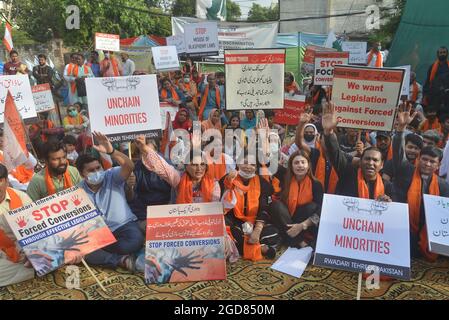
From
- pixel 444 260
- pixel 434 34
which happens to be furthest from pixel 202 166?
pixel 434 34

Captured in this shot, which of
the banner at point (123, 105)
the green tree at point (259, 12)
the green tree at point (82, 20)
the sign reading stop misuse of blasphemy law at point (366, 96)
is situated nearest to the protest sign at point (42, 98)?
the banner at point (123, 105)

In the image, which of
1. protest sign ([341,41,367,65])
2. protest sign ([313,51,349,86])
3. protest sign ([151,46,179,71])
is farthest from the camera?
protest sign ([341,41,367,65])

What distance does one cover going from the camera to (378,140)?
489 centimetres

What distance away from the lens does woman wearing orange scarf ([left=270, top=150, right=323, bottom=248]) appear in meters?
3.82

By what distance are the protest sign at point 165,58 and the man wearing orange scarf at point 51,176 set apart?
6811mm

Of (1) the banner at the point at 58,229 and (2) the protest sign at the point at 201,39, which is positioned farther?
(2) the protest sign at the point at 201,39

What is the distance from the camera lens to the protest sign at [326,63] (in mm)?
7320

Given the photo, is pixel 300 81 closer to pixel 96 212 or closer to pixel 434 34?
pixel 434 34

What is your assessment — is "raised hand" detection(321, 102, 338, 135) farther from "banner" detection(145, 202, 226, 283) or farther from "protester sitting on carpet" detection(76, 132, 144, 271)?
"protester sitting on carpet" detection(76, 132, 144, 271)

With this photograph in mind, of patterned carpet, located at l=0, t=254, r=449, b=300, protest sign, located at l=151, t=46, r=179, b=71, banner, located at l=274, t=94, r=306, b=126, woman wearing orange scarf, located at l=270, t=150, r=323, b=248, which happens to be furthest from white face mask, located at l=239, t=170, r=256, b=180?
protest sign, located at l=151, t=46, r=179, b=71

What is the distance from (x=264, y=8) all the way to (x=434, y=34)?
57.9 m

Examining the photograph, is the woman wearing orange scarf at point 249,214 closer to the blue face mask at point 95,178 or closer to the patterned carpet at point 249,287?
the patterned carpet at point 249,287

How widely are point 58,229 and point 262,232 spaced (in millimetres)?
1775

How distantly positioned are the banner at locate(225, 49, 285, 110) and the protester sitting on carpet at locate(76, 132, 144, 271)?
1704 millimetres
